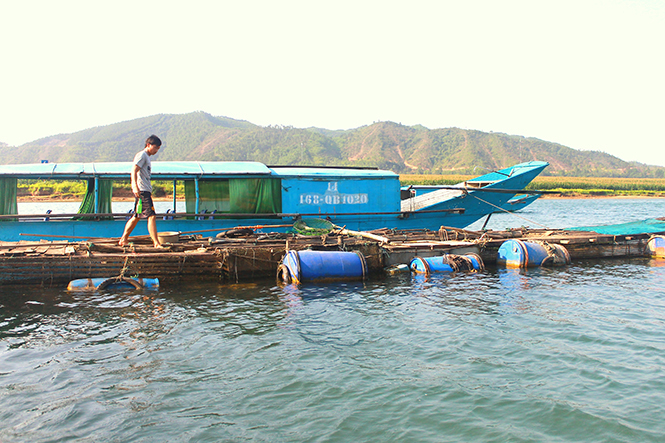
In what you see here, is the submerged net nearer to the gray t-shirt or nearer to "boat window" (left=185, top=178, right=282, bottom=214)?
"boat window" (left=185, top=178, right=282, bottom=214)

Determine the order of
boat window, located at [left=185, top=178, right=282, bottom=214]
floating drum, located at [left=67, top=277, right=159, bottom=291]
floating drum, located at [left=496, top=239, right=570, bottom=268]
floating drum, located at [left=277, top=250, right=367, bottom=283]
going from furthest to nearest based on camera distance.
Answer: boat window, located at [left=185, top=178, right=282, bottom=214], floating drum, located at [left=496, top=239, right=570, bottom=268], floating drum, located at [left=277, top=250, right=367, bottom=283], floating drum, located at [left=67, top=277, right=159, bottom=291]

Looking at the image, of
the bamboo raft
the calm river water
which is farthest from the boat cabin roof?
the calm river water

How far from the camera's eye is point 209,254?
37.3 ft

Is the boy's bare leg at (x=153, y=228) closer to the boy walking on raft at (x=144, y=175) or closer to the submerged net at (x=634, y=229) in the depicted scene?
the boy walking on raft at (x=144, y=175)

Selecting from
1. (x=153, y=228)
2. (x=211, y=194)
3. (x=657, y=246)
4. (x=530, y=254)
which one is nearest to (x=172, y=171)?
(x=211, y=194)

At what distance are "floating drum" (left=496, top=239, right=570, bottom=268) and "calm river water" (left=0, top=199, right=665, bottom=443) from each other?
3.28 meters

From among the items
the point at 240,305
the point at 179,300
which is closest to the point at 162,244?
the point at 179,300

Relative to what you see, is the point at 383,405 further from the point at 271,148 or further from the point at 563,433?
the point at 271,148

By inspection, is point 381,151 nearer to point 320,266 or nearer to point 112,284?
point 320,266

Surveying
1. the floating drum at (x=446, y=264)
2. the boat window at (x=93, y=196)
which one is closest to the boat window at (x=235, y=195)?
the boat window at (x=93, y=196)

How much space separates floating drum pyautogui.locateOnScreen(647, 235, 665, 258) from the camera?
610 inches

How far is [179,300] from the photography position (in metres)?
9.72

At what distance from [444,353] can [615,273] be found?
8.83 m

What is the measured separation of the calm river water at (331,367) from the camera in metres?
4.73
